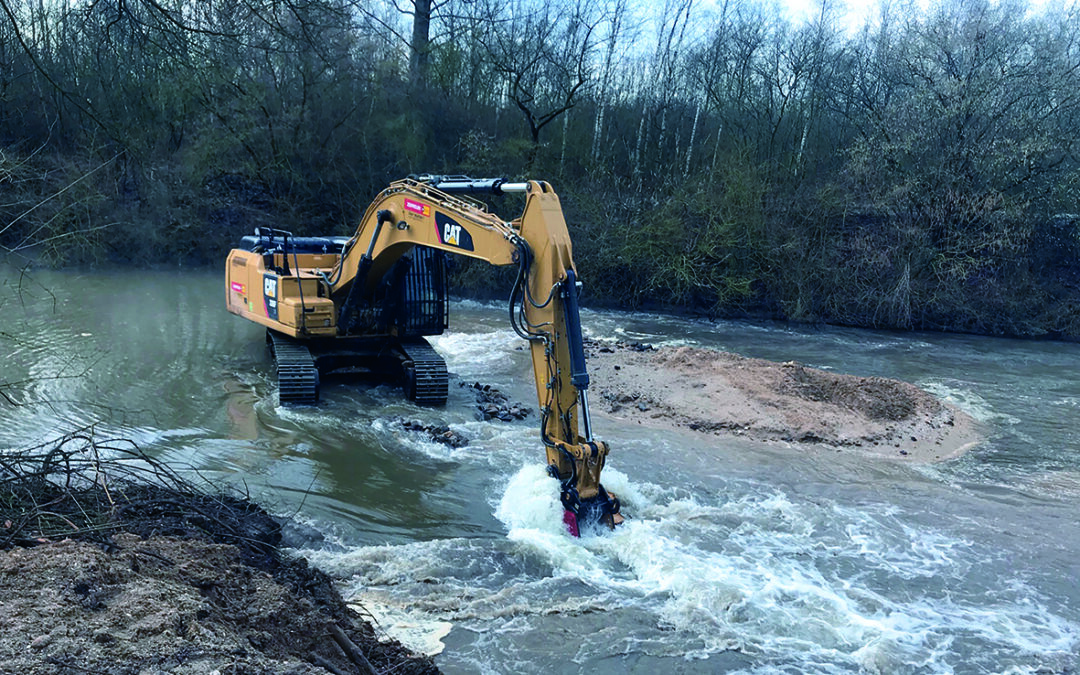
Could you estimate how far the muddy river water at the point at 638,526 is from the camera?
17.4 feet

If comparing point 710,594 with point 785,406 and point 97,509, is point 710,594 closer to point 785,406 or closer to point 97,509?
point 97,509

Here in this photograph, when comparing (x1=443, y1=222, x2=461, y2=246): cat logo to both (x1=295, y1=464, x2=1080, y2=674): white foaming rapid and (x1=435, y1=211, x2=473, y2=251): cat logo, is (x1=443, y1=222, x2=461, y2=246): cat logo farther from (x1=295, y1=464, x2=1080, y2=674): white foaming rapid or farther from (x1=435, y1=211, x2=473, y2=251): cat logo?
(x1=295, y1=464, x2=1080, y2=674): white foaming rapid

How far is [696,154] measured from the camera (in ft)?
75.8

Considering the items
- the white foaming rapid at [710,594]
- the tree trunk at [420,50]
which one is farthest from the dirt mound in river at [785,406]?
the tree trunk at [420,50]

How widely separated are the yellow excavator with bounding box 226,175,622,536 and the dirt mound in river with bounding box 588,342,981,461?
111 inches

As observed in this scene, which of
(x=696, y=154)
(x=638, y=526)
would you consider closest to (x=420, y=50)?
(x=696, y=154)

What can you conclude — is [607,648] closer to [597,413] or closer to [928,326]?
[597,413]

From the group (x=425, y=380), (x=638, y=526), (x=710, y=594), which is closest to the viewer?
(x=710, y=594)

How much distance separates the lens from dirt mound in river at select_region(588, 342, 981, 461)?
31.8ft

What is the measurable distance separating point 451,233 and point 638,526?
354 centimetres

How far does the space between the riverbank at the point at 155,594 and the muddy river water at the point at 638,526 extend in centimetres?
85

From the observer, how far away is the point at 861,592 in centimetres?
606

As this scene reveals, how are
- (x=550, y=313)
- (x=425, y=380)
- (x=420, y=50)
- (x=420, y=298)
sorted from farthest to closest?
(x=420, y=50)
(x=420, y=298)
(x=425, y=380)
(x=550, y=313)

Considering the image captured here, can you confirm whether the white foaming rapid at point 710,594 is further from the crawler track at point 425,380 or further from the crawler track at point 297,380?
the crawler track at point 297,380
